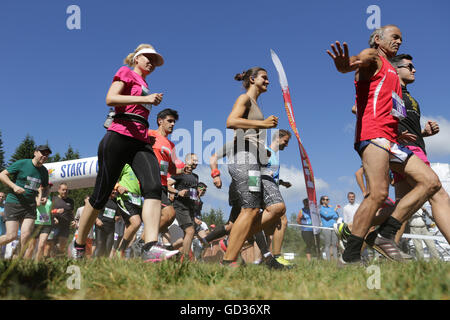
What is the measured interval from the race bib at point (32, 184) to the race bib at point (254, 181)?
4819 millimetres

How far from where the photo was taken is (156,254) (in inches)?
129

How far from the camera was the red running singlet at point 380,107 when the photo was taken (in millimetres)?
3664

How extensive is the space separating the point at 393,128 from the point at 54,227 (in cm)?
923

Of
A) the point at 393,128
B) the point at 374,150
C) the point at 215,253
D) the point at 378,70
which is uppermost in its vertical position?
the point at 378,70

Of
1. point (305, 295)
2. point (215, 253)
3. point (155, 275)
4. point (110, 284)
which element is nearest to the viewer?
point (305, 295)

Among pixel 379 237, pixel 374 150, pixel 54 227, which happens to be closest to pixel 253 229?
pixel 379 237

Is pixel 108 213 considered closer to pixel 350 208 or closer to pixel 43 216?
pixel 43 216

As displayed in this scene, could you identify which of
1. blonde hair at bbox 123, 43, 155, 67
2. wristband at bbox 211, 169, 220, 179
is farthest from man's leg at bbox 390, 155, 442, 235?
blonde hair at bbox 123, 43, 155, 67

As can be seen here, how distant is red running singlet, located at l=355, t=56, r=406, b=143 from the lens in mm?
3664

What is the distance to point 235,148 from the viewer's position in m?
4.36

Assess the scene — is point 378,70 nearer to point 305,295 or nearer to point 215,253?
point 305,295

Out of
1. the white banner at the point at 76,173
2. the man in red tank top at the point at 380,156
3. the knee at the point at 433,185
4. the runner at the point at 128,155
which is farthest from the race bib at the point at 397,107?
the white banner at the point at 76,173

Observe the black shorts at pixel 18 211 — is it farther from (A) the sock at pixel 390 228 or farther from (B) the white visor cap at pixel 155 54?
(A) the sock at pixel 390 228
